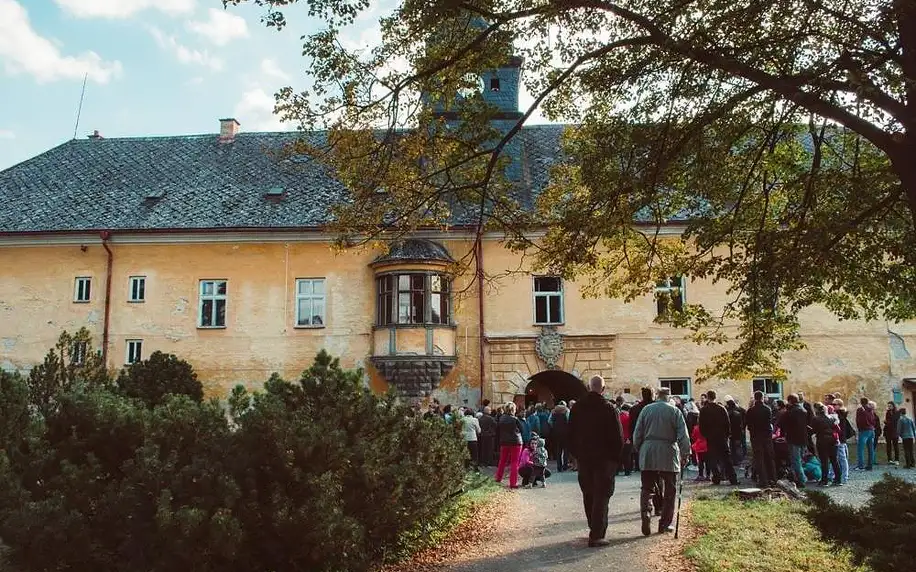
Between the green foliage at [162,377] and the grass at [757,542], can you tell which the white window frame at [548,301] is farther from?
the grass at [757,542]

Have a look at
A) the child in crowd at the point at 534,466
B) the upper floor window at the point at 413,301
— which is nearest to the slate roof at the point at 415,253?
the upper floor window at the point at 413,301

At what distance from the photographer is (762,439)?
13953 millimetres

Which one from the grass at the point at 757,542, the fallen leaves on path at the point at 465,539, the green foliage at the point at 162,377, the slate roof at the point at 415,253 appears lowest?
the fallen leaves on path at the point at 465,539

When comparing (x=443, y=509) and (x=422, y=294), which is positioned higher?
(x=422, y=294)

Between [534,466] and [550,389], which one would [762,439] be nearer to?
[534,466]

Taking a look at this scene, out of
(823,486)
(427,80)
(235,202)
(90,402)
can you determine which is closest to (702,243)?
(427,80)

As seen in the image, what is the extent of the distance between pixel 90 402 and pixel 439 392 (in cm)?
1896

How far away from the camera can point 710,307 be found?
84.5 feet

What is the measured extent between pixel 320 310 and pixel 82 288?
802 cm

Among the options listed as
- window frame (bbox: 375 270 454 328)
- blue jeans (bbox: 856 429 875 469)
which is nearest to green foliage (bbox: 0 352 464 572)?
blue jeans (bbox: 856 429 875 469)

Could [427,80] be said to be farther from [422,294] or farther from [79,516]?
[422,294]

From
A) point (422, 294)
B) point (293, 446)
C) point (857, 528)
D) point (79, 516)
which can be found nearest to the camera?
point (857, 528)

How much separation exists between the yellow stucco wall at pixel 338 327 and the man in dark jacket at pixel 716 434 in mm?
10539

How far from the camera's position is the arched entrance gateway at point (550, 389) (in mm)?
27625
